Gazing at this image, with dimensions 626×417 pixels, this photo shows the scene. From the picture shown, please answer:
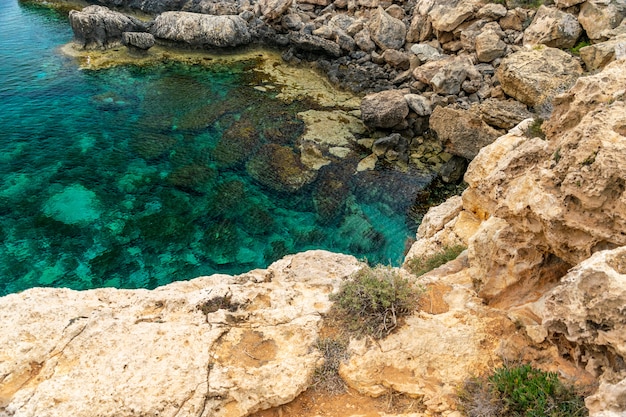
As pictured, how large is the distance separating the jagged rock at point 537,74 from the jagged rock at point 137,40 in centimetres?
2598

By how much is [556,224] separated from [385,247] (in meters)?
12.3

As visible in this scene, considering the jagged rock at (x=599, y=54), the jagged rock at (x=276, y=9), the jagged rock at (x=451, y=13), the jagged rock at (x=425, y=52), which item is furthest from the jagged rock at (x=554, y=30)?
the jagged rock at (x=276, y=9)

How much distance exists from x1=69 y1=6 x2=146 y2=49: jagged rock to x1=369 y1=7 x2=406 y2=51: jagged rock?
785 inches

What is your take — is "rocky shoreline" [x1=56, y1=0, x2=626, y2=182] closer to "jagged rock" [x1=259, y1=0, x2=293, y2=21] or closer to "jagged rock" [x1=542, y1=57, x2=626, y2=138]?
"jagged rock" [x1=259, y1=0, x2=293, y2=21]

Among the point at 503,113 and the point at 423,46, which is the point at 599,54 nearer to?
the point at 503,113

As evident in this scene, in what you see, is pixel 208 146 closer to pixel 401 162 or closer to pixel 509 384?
pixel 401 162

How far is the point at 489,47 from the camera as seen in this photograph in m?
26.1

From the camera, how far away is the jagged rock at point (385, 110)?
23.9 metres

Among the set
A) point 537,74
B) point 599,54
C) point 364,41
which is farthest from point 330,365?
point 364,41

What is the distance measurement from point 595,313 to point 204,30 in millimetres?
35141

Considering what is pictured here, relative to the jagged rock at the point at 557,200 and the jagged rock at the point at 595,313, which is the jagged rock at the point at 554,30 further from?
the jagged rock at the point at 595,313

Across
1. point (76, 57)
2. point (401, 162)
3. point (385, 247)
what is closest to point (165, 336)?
point (385, 247)

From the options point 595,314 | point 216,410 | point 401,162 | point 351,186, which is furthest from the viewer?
point 401,162

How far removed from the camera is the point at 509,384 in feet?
19.0
